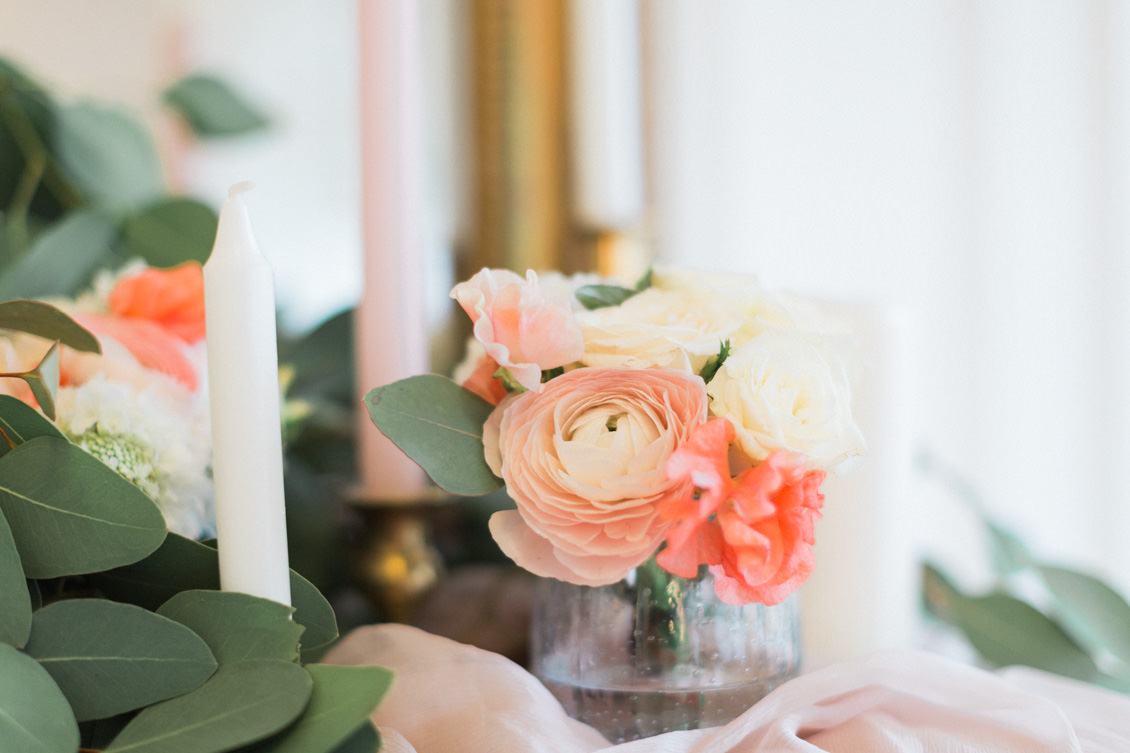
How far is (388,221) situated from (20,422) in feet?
0.73

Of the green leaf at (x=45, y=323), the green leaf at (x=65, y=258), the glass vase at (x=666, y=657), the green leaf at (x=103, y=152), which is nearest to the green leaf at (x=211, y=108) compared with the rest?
the green leaf at (x=103, y=152)

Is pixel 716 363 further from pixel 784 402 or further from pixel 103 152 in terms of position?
pixel 103 152

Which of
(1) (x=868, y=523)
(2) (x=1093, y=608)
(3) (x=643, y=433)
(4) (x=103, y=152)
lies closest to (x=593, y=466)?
(3) (x=643, y=433)

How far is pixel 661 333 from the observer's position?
30cm

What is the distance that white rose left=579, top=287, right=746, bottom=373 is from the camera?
0.30 m

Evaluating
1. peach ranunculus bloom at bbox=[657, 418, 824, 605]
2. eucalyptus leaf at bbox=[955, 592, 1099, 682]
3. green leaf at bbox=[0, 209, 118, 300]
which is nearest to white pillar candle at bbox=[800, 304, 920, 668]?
eucalyptus leaf at bbox=[955, 592, 1099, 682]

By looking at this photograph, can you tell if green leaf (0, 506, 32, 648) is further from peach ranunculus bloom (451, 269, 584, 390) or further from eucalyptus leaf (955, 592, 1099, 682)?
eucalyptus leaf (955, 592, 1099, 682)

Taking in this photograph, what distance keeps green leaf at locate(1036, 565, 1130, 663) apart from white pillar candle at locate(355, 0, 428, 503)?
14.1 inches

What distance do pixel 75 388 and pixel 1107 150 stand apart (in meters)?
0.67

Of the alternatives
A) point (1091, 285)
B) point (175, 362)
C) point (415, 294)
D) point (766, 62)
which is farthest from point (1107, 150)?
point (175, 362)

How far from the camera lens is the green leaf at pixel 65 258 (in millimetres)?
473

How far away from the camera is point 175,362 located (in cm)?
38

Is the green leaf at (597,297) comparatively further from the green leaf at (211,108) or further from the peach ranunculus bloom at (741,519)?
the green leaf at (211,108)

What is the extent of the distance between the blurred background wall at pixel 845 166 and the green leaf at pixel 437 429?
376mm
